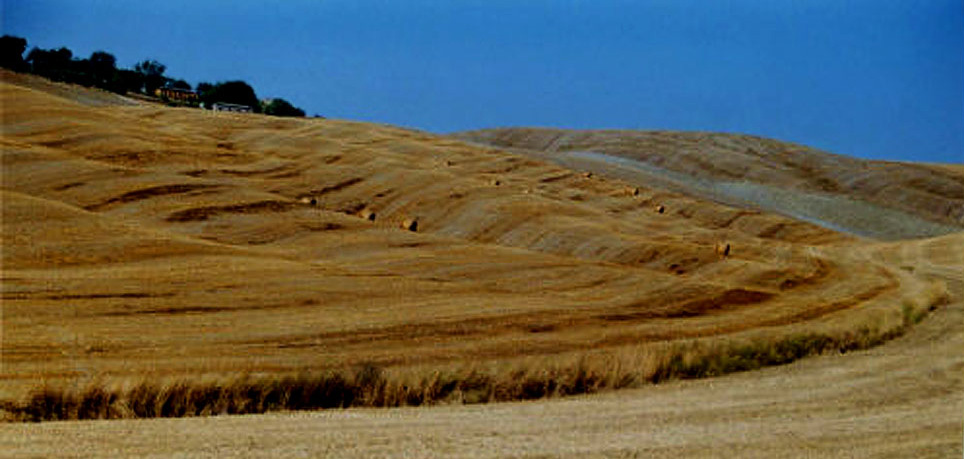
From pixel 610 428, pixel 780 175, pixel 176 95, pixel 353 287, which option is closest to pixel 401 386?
pixel 610 428

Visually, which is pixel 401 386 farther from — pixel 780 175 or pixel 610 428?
pixel 780 175

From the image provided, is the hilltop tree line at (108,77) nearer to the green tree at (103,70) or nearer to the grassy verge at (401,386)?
the green tree at (103,70)

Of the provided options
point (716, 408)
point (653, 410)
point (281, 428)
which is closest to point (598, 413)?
point (653, 410)

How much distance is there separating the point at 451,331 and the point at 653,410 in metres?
5.29

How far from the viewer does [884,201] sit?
70.9 m

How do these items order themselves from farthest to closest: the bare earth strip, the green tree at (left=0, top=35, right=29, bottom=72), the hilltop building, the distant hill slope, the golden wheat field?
the hilltop building → the green tree at (left=0, top=35, right=29, bottom=72) → the distant hill slope → the golden wheat field → the bare earth strip

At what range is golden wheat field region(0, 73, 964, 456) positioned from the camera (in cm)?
1269

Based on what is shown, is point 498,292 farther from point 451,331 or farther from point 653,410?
point 653,410

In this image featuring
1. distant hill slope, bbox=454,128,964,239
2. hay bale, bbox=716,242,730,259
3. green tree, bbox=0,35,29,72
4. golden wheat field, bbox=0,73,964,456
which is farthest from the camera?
green tree, bbox=0,35,29,72

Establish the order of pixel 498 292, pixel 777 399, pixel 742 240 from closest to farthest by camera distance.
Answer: pixel 777 399 < pixel 498 292 < pixel 742 240

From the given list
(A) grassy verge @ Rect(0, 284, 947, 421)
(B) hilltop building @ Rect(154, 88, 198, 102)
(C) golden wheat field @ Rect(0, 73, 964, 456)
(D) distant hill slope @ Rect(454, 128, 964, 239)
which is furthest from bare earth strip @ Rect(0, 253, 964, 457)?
(B) hilltop building @ Rect(154, 88, 198, 102)

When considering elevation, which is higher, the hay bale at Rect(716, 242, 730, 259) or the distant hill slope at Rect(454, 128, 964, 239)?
the distant hill slope at Rect(454, 128, 964, 239)

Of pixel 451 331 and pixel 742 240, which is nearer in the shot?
pixel 451 331

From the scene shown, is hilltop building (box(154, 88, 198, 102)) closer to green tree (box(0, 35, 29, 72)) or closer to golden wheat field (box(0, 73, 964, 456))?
green tree (box(0, 35, 29, 72))
